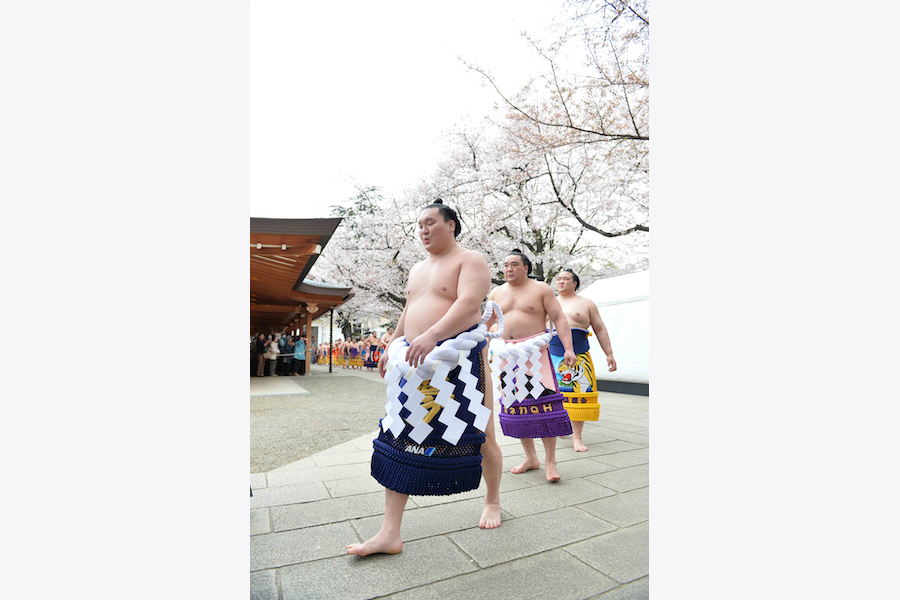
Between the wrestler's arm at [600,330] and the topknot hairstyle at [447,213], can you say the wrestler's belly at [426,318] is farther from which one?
the wrestler's arm at [600,330]

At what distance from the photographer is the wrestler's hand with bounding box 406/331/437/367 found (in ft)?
5.60

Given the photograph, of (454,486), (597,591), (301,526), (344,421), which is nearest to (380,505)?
(301,526)

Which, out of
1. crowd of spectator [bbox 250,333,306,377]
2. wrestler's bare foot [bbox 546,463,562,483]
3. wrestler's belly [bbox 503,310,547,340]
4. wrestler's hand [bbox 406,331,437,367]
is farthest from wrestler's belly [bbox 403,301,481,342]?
crowd of spectator [bbox 250,333,306,377]

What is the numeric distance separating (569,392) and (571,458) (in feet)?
1.78

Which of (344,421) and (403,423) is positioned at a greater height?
(403,423)

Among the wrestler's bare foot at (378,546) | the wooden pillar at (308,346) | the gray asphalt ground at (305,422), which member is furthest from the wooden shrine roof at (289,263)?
the wrestler's bare foot at (378,546)

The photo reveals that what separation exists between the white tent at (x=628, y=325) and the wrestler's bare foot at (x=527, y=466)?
16.1 ft

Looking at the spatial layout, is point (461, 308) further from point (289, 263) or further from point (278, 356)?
point (278, 356)

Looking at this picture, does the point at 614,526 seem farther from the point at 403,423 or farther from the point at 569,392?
the point at 569,392

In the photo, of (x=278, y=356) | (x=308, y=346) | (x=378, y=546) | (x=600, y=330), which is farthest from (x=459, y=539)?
(x=308, y=346)

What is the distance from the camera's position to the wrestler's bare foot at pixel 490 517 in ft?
6.63

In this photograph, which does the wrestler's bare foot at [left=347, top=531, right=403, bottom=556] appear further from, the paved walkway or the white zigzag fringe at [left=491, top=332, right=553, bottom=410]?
the white zigzag fringe at [left=491, top=332, right=553, bottom=410]

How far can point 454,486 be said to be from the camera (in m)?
1.78

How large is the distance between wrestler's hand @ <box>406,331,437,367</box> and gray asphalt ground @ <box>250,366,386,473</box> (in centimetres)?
195
